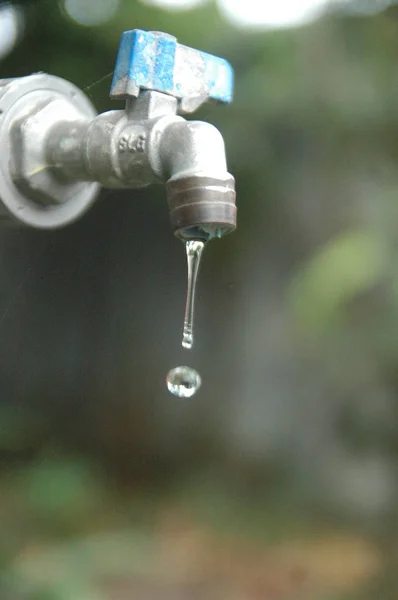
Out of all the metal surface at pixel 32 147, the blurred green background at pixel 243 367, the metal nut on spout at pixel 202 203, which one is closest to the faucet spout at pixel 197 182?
the metal nut on spout at pixel 202 203

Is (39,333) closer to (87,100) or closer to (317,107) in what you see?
(87,100)

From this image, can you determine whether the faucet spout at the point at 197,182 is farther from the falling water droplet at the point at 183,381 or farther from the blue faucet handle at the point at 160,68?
the falling water droplet at the point at 183,381

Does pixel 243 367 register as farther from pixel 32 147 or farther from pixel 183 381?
pixel 32 147

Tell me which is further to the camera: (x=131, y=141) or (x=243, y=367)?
(x=243, y=367)

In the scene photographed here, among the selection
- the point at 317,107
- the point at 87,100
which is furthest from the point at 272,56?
the point at 87,100

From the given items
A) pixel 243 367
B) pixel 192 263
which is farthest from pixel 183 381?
pixel 192 263

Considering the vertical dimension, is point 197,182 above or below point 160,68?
below
